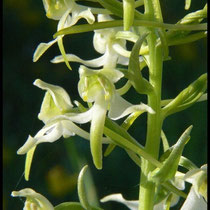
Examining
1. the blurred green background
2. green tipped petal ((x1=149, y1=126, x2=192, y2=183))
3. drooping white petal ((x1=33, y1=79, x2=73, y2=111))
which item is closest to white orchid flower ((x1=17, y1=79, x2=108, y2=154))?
drooping white petal ((x1=33, y1=79, x2=73, y2=111))

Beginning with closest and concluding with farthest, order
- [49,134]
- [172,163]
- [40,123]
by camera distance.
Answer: [172,163] → [49,134] → [40,123]

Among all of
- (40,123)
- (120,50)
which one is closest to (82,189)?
(120,50)

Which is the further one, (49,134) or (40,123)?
(40,123)

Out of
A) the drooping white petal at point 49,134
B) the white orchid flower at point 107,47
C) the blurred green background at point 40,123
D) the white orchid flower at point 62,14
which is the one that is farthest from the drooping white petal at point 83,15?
the blurred green background at point 40,123

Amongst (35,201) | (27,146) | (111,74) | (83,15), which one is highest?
(83,15)

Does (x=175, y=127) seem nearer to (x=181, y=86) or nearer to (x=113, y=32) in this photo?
(x=181, y=86)

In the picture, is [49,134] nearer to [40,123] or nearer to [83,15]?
[83,15]
